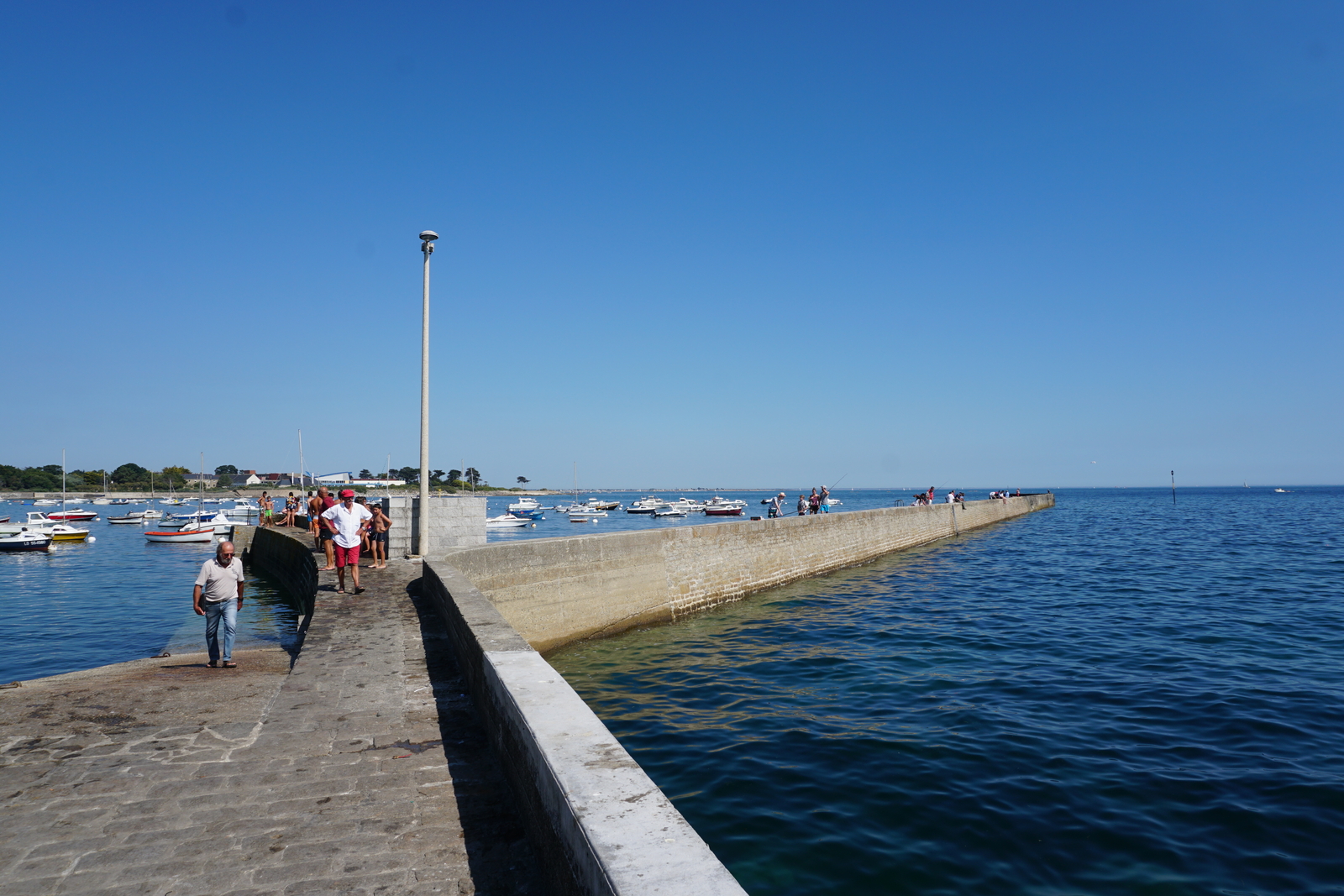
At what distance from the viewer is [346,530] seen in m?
11.0

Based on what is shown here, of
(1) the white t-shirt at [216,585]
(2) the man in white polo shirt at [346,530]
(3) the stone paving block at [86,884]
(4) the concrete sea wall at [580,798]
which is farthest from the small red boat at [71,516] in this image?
(4) the concrete sea wall at [580,798]

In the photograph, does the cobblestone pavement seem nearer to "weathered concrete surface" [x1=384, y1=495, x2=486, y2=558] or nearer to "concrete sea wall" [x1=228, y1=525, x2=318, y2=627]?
"concrete sea wall" [x1=228, y1=525, x2=318, y2=627]

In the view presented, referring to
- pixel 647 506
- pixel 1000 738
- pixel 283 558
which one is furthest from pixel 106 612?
pixel 647 506

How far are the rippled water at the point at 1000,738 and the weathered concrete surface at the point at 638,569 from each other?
670 millimetres

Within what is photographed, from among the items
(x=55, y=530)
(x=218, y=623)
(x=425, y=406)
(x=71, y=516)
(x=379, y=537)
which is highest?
(x=425, y=406)

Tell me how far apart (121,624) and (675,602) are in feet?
44.7

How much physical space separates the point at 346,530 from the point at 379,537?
2.92m

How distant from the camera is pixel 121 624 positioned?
18.2 meters

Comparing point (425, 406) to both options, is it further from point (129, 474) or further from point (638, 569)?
point (129, 474)

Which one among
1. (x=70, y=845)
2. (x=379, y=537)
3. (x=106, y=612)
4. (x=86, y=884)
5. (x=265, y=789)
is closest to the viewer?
(x=86, y=884)

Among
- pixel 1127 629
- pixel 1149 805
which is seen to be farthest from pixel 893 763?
pixel 1127 629

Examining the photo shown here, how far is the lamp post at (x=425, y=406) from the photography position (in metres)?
13.6

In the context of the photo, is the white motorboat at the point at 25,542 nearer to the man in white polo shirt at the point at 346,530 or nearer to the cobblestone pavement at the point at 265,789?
the man in white polo shirt at the point at 346,530

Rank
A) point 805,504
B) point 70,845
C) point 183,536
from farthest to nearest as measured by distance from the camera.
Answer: point 183,536, point 805,504, point 70,845
